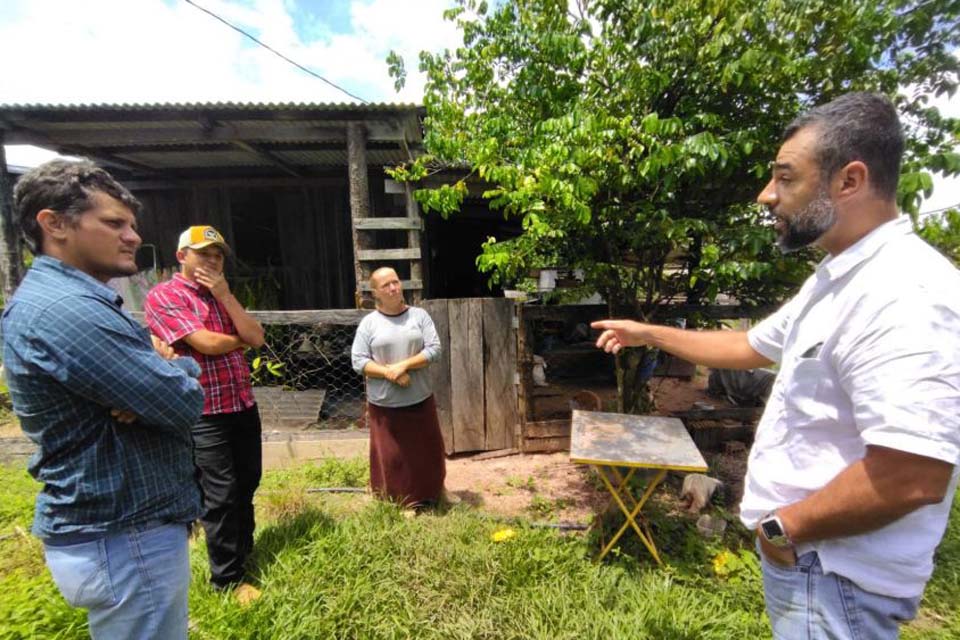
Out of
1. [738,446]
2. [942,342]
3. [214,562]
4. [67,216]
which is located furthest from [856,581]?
[738,446]

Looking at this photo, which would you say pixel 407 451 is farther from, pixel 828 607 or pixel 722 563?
pixel 828 607

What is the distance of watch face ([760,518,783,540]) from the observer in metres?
1.16

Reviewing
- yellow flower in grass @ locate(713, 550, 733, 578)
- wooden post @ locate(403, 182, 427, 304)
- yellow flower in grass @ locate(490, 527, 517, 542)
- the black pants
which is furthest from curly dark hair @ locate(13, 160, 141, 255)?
yellow flower in grass @ locate(713, 550, 733, 578)

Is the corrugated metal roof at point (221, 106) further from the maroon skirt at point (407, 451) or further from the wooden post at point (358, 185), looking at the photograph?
the maroon skirt at point (407, 451)

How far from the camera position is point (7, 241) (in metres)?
4.60

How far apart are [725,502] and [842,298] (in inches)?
122

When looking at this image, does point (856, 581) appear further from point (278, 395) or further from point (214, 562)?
point (278, 395)

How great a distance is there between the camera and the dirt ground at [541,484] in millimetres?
3670

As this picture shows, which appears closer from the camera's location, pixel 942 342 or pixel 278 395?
pixel 942 342

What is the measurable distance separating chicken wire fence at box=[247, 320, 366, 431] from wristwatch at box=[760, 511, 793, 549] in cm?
420

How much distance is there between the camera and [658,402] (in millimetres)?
6074

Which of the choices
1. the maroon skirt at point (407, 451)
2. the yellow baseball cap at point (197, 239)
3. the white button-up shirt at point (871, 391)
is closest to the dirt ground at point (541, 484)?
the maroon skirt at point (407, 451)

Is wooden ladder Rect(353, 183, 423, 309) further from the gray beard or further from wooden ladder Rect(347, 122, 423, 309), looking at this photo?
the gray beard

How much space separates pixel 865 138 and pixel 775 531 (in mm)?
1053
